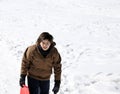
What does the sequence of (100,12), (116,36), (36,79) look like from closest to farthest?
(36,79) < (116,36) < (100,12)

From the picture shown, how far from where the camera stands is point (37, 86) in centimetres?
621

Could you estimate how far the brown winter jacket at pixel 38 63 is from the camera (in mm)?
5758

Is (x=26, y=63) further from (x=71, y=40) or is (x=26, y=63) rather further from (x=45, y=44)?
(x=71, y=40)

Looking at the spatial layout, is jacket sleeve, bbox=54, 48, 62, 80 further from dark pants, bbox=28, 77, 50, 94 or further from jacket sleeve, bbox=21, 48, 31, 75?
jacket sleeve, bbox=21, 48, 31, 75

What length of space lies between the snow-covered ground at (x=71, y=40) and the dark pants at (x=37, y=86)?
2006mm

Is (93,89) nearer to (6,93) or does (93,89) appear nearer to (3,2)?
(6,93)

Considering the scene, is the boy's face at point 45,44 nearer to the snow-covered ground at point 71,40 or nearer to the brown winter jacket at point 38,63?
the brown winter jacket at point 38,63

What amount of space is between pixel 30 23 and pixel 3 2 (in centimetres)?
1108

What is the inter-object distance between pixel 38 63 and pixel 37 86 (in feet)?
2.10

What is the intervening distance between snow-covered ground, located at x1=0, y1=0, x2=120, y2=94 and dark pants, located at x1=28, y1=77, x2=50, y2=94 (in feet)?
6.58

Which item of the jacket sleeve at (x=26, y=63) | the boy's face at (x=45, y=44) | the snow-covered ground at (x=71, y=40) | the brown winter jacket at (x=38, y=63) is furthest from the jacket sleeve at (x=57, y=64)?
the snow-covered ground at (x=71, y=40)

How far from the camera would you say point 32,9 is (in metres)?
25.3

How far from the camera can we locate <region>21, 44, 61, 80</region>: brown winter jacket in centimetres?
576

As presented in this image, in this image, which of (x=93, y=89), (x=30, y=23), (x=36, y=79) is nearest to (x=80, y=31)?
(x=30, y=23)
